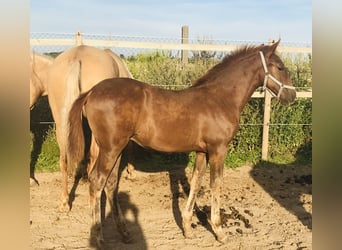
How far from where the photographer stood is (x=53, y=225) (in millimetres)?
4160

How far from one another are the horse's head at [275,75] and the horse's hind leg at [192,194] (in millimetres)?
1080

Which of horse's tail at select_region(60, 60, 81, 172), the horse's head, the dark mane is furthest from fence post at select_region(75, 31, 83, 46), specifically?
the horse's head

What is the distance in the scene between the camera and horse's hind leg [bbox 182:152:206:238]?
3.95 metres

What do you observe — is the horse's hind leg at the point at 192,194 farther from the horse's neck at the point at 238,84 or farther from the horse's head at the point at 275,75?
the horse's head at the point at 275,75

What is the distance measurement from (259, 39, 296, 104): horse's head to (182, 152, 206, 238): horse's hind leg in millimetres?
1080

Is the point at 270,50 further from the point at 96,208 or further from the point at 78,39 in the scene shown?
the point at 78,39

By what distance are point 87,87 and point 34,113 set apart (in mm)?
2513

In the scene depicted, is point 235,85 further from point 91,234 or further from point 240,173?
point 240,173

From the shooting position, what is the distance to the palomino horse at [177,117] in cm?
349

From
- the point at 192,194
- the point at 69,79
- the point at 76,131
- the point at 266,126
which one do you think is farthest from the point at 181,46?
the point at 76,131

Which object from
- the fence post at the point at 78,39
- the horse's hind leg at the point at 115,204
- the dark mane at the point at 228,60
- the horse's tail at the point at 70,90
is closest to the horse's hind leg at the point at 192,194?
the horse's hind leg at the point at 115,204

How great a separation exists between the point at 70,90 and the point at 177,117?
150 cm

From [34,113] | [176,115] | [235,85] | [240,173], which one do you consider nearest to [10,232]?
[176,115]

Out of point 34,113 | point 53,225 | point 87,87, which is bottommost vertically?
point 53,225
